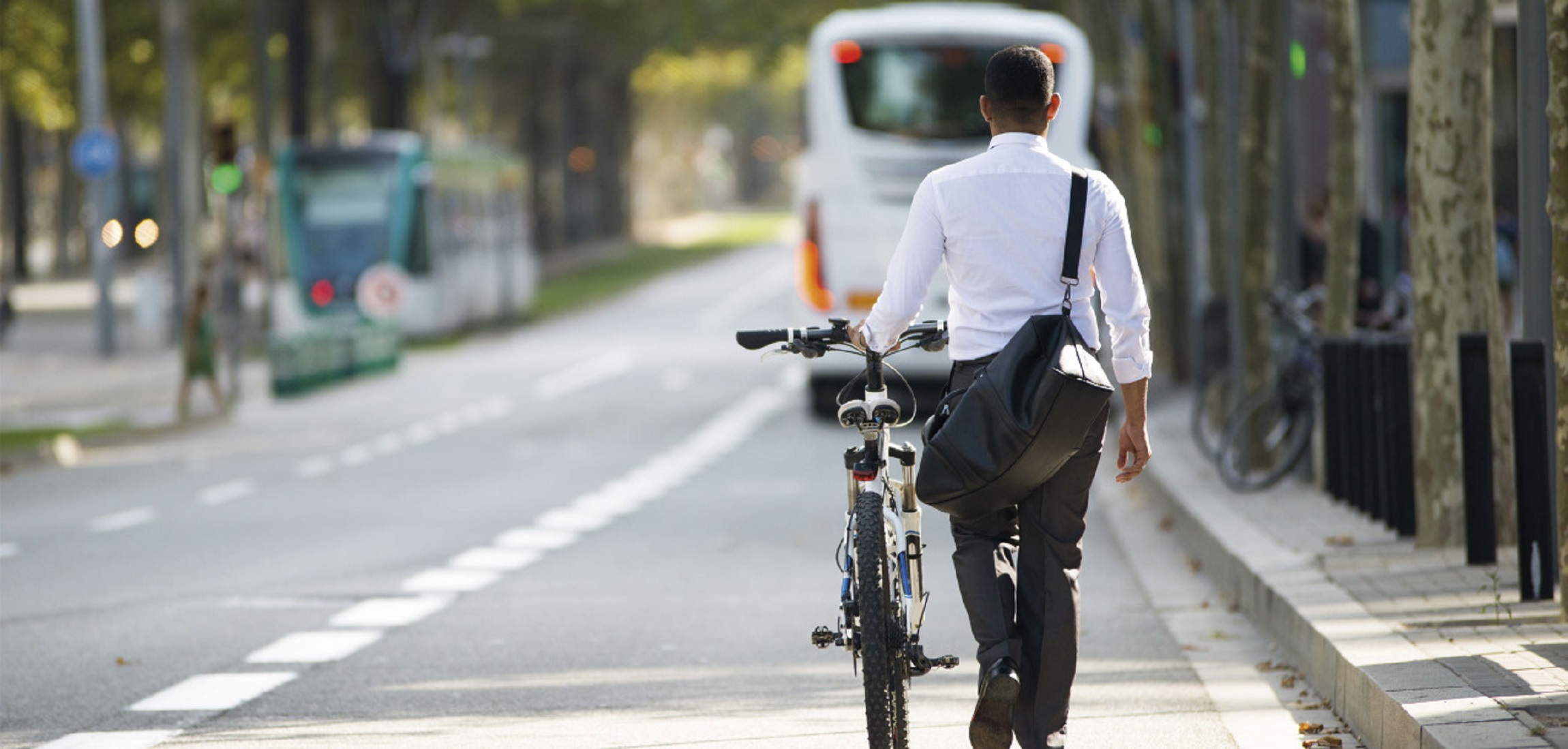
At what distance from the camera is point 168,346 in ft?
120

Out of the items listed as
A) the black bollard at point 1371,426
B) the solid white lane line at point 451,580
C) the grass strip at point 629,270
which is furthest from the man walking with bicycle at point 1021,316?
the grass strip at point 629,270

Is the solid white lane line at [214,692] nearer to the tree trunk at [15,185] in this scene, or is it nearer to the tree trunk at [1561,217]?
the tree trunk at [1561,217]

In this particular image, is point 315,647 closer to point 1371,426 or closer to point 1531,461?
point 1531,461

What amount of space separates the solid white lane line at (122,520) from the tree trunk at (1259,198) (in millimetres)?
6475

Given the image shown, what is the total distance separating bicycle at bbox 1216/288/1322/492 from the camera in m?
13.7

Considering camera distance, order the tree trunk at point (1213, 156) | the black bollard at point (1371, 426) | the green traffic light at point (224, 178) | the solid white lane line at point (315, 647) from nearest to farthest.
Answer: the solid white lane line at point (315, 647) → the black bollard at point (1371, 426) → the tree trunk at point (1213, 156) → the green traffic light at point (224, 178)

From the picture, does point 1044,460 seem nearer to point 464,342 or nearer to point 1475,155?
point 1475,155

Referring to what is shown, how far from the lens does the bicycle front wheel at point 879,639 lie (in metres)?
5.75

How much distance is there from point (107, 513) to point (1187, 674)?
8.77m

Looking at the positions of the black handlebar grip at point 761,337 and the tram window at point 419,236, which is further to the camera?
the tram window at point 419,236

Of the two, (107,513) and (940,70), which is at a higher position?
(940,70)

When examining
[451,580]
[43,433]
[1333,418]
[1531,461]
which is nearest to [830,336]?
[1531,461]

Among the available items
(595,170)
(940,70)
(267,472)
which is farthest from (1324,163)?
(595,170)

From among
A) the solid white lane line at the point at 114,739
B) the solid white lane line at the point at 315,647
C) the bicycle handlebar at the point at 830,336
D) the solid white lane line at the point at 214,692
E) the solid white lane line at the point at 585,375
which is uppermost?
the bicycle handlebar at the point at 830,336
